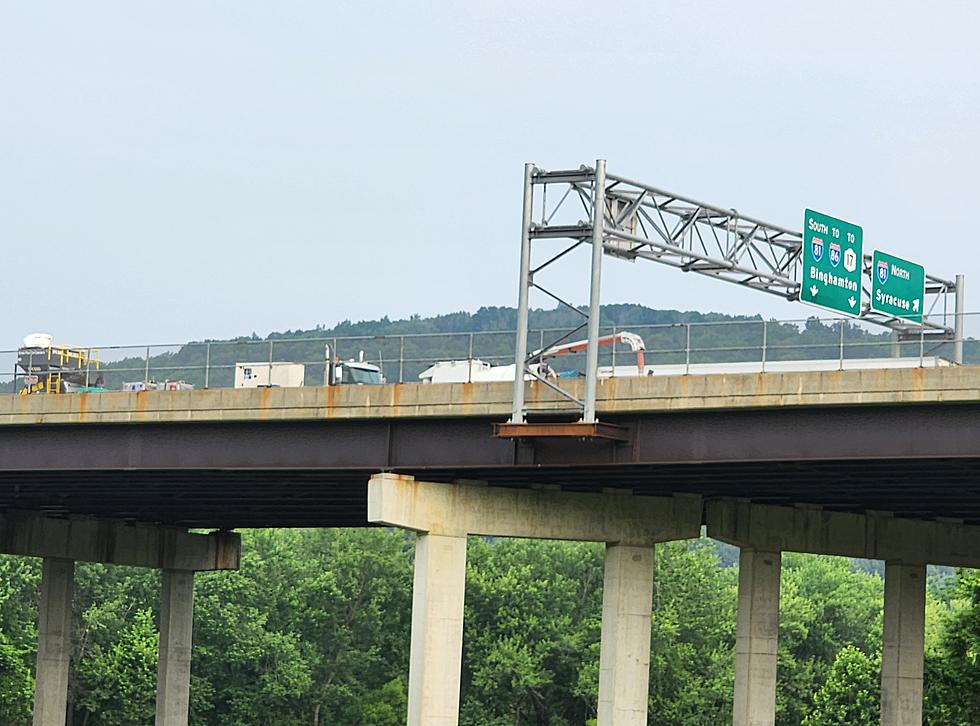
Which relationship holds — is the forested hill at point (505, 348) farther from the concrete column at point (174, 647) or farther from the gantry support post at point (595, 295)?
the concrete column at point (174, 647)

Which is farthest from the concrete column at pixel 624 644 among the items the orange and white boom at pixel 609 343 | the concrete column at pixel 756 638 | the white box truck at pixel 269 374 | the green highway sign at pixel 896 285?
the green highway sign at pixel 896 285

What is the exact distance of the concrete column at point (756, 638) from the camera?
55.0 meters

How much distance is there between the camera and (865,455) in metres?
38.7

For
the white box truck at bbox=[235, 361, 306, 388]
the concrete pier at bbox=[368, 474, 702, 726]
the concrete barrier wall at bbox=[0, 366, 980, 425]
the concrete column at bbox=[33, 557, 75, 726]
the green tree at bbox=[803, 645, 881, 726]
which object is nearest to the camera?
the concrete barrier wall at bbox=[0, 366, 980, 425]

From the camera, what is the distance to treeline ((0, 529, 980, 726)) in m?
97.7

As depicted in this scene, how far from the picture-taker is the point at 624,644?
4747 centimetres

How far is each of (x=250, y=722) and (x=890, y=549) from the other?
52.1 metres

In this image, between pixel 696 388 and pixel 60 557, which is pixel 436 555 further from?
pixel 60 557

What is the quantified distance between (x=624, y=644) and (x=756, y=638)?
8918 mm

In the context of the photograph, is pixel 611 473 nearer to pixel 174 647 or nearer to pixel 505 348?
pixel 505 348

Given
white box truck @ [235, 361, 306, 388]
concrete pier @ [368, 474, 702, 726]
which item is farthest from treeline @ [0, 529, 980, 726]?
concrete pier @ [368, 474, 702, 726]

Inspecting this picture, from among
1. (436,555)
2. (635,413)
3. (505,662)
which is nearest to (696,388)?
(635,413)

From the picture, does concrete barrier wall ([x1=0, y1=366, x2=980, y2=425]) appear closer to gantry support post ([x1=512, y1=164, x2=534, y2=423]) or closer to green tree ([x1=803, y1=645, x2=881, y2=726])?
gantry support post ([x1=512, y1=164, x2=534, y2=423])

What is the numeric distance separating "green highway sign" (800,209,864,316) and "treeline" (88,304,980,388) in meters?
6.55
